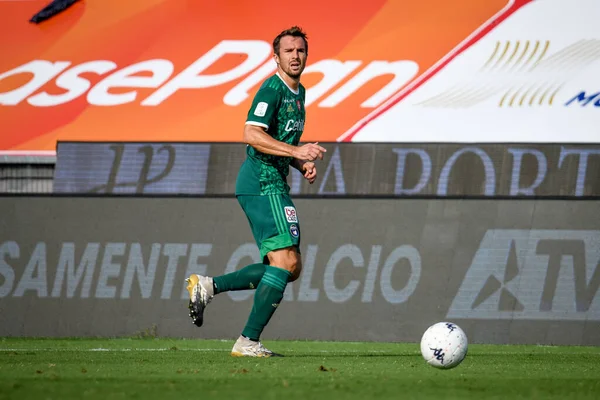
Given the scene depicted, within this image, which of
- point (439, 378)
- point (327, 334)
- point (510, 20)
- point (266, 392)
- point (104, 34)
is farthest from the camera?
point (104, 34)

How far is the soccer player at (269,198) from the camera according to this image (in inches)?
310

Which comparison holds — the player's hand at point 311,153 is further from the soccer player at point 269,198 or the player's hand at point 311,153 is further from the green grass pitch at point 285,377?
the green grass pitch at point 285,377

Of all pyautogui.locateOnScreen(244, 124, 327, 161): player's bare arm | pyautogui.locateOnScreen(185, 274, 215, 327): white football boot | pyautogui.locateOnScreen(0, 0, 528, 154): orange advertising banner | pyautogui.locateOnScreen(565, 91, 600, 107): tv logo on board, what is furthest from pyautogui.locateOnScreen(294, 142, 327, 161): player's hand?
pyautogui.locateOnScreen(565, 91, 600, 107): tv logo on board

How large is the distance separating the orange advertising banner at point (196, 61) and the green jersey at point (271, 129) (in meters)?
11.4

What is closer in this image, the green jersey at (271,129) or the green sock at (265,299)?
the green sock at (265,299)

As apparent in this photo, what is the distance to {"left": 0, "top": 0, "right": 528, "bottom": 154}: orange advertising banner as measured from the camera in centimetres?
2039

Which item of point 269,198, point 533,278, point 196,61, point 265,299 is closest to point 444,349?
point 265,299

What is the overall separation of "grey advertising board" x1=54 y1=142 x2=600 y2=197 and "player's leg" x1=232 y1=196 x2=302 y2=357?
6.26 metres

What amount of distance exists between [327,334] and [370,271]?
841 millimetres

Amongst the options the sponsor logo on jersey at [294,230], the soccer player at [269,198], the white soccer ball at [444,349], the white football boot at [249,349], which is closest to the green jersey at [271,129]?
the soccer player at [269,198]

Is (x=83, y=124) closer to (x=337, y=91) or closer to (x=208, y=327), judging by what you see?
(x=337, y=91)

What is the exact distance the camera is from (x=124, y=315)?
13.0 meters

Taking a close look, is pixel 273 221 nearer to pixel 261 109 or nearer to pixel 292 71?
pixel 261 109

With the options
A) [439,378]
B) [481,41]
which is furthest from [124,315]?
[481,41]
